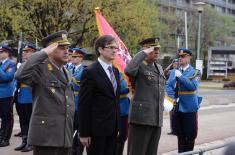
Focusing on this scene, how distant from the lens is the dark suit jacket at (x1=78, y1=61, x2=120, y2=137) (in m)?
Answer: 4.47

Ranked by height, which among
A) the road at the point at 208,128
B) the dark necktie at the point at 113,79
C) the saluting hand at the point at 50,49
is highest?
the saluting hand at the point at 50,49

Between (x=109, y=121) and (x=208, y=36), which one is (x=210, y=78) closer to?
(x=208, y=36)

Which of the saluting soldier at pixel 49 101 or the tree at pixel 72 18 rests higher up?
the tree at pixel 72 18

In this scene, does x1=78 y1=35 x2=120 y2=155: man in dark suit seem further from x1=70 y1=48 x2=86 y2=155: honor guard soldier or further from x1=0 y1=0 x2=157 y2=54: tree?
x1=0 y1=0 x2=157 y2=54: tree

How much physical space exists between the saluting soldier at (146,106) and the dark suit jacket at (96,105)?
668mm

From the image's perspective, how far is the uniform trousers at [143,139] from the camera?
518 centimetres

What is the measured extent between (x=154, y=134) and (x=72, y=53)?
2901mm

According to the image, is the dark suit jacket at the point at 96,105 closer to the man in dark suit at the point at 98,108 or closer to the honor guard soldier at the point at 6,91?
→ the man in dark suit at the point at 98,108

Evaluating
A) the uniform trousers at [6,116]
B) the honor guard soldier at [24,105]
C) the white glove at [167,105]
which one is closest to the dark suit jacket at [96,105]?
the white glove at [167,105]

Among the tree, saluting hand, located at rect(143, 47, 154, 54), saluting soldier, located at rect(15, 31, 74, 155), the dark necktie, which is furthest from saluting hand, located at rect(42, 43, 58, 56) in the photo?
the tree

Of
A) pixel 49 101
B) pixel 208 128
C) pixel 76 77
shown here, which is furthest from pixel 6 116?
pixel 208 128

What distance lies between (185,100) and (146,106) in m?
1.77

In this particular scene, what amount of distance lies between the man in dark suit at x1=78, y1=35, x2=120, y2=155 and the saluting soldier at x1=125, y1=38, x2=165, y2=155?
602mm

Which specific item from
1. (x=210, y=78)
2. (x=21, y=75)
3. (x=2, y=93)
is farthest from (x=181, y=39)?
(x=21, y=75)
